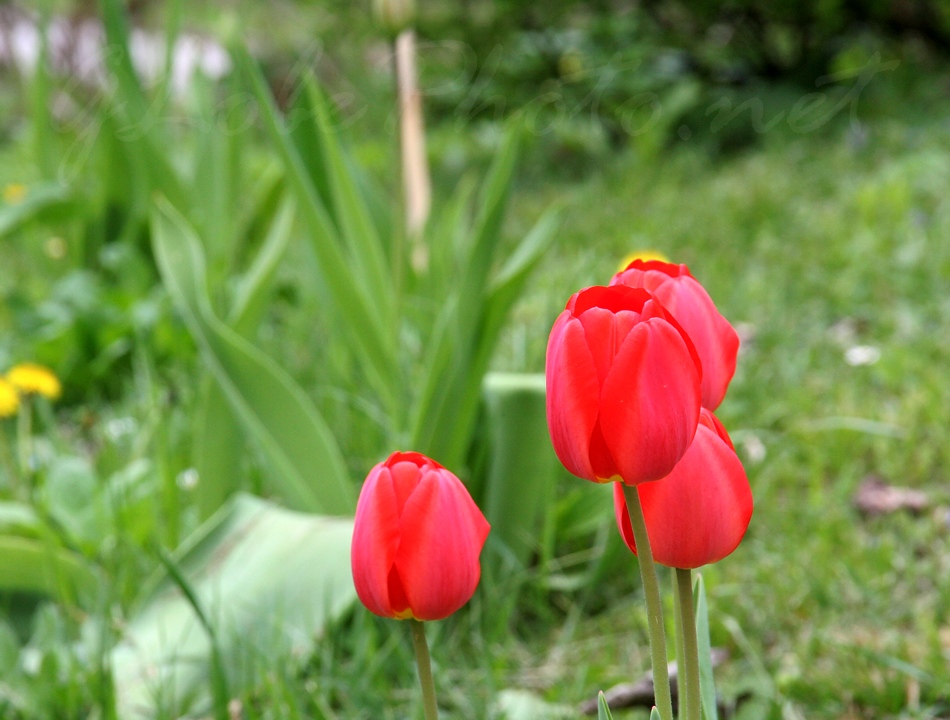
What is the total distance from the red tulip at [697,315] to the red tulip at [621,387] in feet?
0.17

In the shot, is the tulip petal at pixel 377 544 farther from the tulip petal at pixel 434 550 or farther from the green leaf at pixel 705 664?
the green leaf at pixel 705 664

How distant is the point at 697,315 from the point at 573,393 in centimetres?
11

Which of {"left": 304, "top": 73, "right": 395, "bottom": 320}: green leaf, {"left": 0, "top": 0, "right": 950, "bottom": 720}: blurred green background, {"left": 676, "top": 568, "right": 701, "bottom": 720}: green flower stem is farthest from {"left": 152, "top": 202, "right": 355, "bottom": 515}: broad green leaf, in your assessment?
{"left": 676, "top": 568, "right": 701, "bottom": 720}: green flower stem

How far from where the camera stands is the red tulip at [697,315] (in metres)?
0.53

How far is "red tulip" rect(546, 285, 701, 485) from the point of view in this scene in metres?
0.44

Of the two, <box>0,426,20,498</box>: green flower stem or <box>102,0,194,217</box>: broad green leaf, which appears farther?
<box>102,0,194,217</box>: broad green leaf

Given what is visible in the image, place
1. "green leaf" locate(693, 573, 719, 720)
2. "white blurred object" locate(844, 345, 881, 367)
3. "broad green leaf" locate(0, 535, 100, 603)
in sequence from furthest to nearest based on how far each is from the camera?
1. "white blurred object" locate(844, 345, 881, 367)
2. "broad green leaf" locate(0, 535, 100, 603)
3. "green leaf" locate(693, 573, 719, 720)

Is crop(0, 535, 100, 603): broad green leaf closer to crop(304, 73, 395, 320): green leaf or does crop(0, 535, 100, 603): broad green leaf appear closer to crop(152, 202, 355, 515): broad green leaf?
crop(152, 202, 355, 515): broad green leaf

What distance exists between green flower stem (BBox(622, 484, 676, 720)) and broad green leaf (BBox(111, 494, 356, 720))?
2.12 feet

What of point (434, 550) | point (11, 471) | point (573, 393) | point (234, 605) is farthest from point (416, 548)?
point (11, 471)

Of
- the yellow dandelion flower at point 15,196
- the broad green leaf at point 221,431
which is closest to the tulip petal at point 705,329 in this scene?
the broad green leaf at point 221,431

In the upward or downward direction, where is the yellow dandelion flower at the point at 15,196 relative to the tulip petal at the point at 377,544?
upward

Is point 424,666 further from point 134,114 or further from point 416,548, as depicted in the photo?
point 134,114

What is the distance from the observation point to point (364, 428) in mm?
1627
